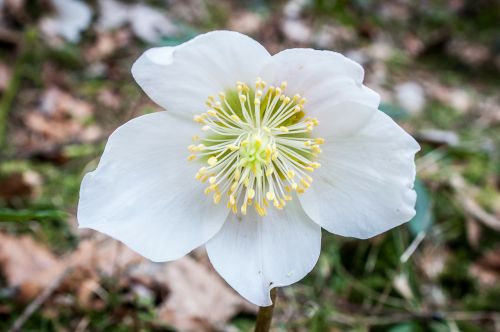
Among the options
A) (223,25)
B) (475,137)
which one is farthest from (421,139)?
(223,25)

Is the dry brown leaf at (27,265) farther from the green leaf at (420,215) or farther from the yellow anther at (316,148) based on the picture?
the green leaf at (420,215)

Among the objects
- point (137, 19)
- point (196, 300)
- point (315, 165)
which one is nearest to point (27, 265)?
point (196, 300)

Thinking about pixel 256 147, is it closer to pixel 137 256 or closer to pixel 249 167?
pixel 249 167

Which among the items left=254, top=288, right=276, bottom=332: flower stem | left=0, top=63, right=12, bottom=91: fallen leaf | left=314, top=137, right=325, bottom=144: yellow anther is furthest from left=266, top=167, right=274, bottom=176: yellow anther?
left=0, top=63, right=12, bottom=91: fallen leaf

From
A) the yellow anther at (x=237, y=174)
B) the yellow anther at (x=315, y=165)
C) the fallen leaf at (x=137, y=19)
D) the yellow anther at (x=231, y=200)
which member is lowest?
the fallen leaf at (x=137, y=19)

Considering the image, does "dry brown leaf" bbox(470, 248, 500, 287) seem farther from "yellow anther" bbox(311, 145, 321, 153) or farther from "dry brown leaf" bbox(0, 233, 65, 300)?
"dry brown leaf" bbox(0, 233, 65, 300)

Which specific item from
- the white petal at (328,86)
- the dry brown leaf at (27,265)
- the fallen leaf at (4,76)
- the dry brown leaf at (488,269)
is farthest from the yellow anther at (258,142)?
the fallen leaf at (4,76)

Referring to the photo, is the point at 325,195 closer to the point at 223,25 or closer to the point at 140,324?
the point at 140,324

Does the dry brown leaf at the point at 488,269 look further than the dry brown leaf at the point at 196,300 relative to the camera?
Yes
